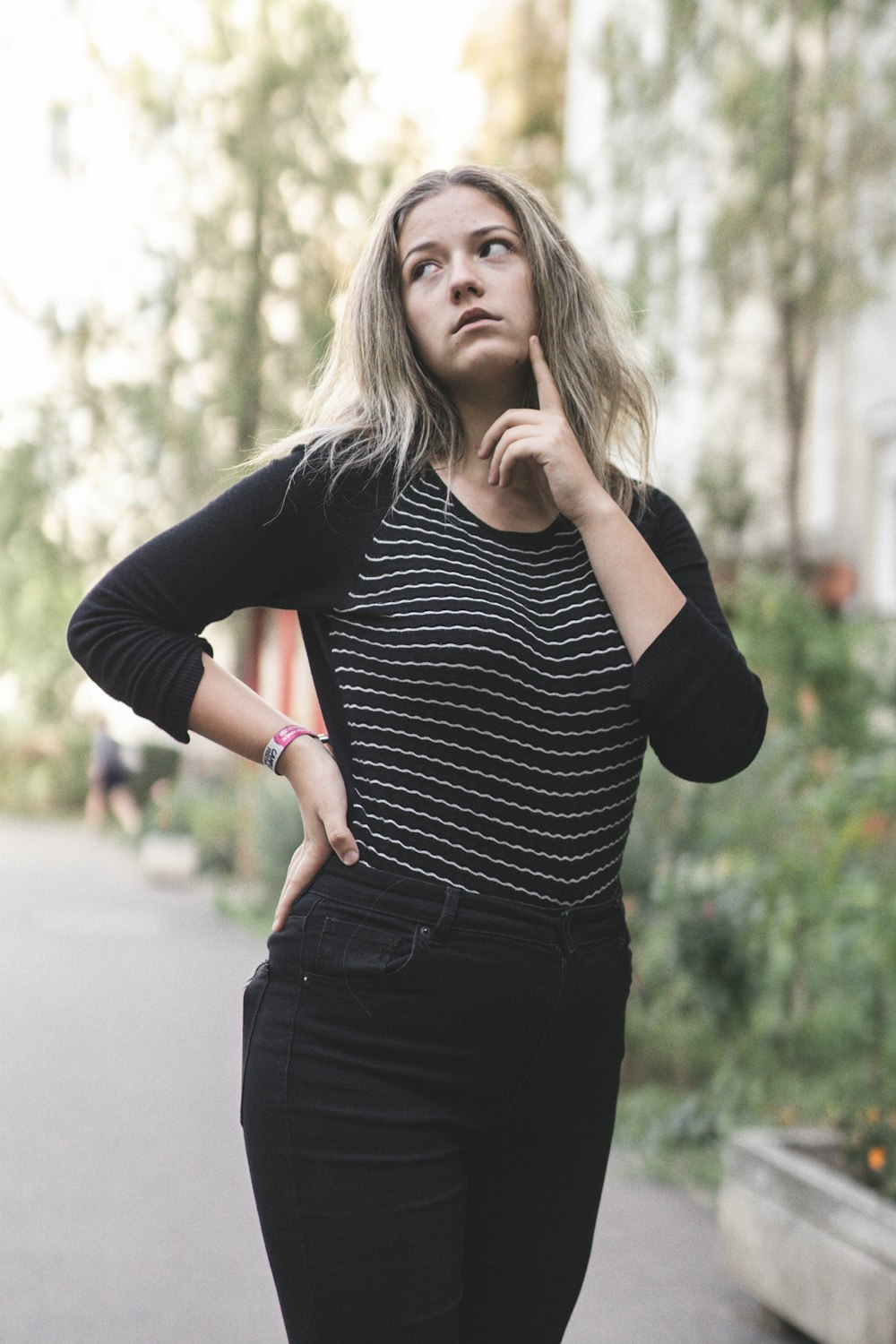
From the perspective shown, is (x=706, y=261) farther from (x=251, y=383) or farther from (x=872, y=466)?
(x=251, y=383)

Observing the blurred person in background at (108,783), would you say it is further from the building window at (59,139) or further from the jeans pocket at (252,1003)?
the jeans pocket at (252,1003)

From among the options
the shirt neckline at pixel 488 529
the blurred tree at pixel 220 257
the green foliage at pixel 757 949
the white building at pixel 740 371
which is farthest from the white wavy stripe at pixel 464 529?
the blurred tree at pixel 220 257

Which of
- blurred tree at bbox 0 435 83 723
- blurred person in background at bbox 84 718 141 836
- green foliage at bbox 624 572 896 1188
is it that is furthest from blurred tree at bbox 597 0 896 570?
blurred person in background at bbox 84 718 141 836

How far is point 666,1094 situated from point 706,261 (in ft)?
23.0

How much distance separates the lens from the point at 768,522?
12.5 m

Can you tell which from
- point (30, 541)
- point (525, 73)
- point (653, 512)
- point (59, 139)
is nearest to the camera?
point (653, 512)

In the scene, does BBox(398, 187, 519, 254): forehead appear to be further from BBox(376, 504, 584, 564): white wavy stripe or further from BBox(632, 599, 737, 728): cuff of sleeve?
BBox(632, 599, 737, 728): cuff of sleeve

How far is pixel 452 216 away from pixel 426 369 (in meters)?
0.21

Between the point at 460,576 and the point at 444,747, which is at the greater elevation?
the point at 460,576

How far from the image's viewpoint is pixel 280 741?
2.07 m

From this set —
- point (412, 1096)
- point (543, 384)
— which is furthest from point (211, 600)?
point (412, 1096)

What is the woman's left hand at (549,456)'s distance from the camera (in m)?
2.07

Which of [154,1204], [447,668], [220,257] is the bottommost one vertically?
[154,1204]

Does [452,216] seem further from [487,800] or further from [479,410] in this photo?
[487,800]
